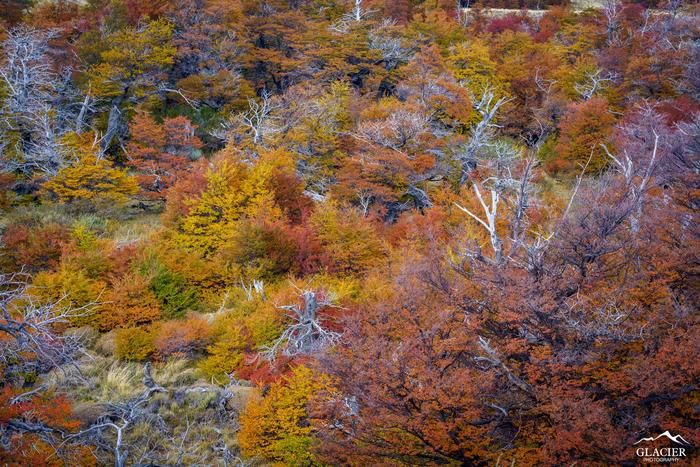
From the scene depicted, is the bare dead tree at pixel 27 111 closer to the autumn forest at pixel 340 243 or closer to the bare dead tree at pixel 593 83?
the autumn forest at pixel 340 243

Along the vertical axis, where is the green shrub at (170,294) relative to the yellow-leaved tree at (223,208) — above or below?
below

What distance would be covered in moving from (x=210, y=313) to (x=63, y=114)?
670 inches

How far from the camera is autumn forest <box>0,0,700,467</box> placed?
34.5ft

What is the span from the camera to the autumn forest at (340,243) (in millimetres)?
10508

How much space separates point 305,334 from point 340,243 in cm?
545

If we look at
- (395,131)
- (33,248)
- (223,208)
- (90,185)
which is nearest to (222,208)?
(223,208)

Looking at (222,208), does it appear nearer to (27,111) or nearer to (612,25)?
(27,111)

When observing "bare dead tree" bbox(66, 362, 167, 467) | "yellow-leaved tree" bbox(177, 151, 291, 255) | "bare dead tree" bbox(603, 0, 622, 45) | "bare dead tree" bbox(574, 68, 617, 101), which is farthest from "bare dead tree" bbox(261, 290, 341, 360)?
"bare dead tree" bbox(603, 0, 622, 45)

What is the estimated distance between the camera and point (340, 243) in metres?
19.9

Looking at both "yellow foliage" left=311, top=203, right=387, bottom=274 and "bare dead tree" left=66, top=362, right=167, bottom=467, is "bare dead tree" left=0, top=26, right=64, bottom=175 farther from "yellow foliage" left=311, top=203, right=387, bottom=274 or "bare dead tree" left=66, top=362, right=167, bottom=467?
"bare dead tree" left=66, top=362, right=167, bottom=467

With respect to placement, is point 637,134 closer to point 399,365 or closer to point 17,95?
point 399,365

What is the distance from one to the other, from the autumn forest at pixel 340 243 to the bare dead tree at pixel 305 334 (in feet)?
0.37

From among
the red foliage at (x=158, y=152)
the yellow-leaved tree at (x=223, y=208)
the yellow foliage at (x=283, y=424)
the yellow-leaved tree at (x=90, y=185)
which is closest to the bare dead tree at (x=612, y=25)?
the yellow-leaved tree at (x=223, y=208)

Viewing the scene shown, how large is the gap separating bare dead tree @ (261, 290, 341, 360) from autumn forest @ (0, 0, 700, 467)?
112 mm
